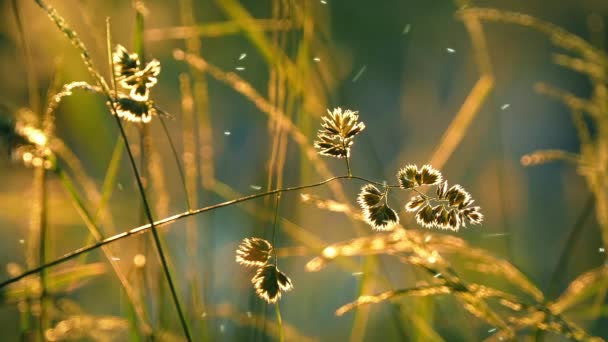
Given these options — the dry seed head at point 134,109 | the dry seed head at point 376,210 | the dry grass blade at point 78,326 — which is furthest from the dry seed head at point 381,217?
the dry grass blade at point 78,326

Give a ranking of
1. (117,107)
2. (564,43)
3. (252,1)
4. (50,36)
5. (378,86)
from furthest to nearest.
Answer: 1. (378,86)
2. (252,1)
3. (50,36)
4. (564,43)
5. (117,107)

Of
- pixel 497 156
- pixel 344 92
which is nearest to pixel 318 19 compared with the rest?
pixel 344 92

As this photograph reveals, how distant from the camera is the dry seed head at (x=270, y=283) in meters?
0.39

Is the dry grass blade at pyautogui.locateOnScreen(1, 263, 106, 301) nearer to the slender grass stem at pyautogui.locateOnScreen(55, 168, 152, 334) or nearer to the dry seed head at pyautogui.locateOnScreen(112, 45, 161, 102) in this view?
the slender grass stem at pyautogui.locateOnScreen(55, 168, 152, 334)

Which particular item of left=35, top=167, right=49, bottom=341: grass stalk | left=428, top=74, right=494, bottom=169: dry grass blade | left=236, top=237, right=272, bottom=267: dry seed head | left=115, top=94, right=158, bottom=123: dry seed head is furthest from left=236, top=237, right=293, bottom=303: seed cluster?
left=428, top=74, right=494, bottom=169: dry grass blade

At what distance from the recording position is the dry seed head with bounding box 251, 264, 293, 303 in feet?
1.28

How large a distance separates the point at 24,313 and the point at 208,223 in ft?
0.85

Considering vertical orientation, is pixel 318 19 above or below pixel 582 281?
above

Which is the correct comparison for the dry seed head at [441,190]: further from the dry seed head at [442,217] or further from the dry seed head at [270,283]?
the dry seed head at [270,283]

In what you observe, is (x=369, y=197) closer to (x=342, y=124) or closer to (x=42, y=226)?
(x=342, y=124)

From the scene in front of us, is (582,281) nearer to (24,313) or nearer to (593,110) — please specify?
(593,110)

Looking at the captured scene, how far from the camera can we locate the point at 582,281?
605mm

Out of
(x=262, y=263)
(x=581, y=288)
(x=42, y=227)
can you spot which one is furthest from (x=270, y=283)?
(x=581, y=288)

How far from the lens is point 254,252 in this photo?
410mm
